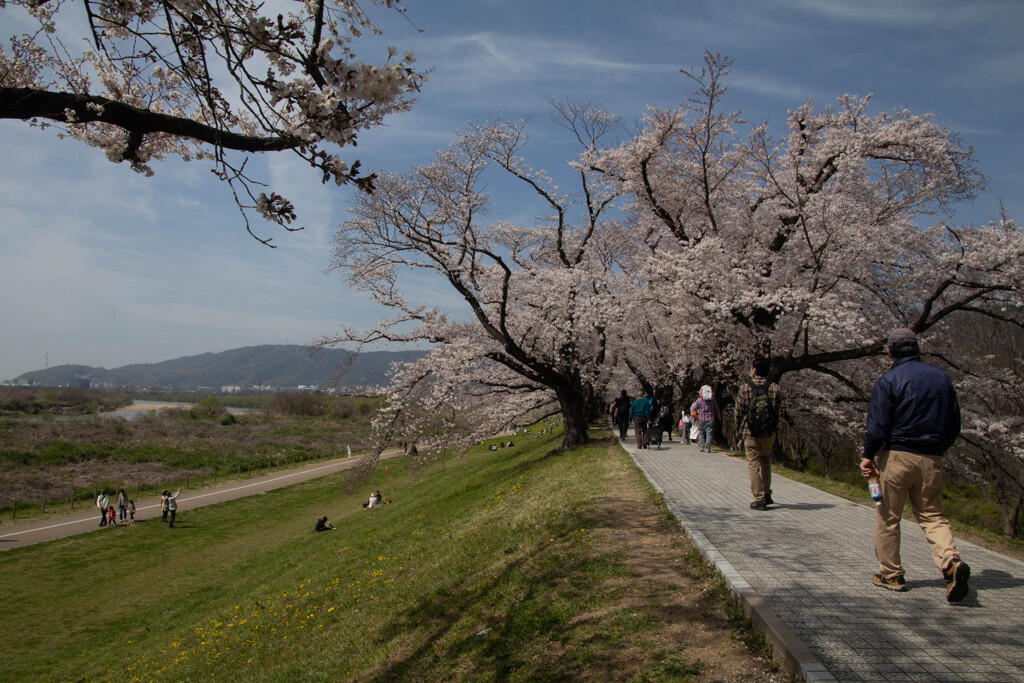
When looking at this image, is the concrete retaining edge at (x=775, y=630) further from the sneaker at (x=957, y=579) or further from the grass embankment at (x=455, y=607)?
the sneaker at (x=957, y=579)

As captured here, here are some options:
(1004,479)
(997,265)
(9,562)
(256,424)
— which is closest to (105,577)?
(9,562)

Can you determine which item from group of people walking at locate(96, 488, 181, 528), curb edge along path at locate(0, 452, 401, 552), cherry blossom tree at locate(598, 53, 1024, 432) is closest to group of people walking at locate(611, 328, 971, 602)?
cherry blossom tree at locate(598, 53, 1024, 432)

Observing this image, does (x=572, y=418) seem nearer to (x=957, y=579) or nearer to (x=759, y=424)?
(x=759, y=424)

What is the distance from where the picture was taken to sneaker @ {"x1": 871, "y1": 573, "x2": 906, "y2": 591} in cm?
451

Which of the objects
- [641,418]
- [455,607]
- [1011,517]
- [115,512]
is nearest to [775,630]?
[455,607]

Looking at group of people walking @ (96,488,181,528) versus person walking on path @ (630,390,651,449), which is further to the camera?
group of people walking @ (96,488,181,528)

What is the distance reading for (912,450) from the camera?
4395mm

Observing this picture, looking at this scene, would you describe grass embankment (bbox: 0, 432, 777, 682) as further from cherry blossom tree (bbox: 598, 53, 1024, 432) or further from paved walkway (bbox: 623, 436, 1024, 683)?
cherry blossom tree (bbox: 598, 53, 1024, 432)

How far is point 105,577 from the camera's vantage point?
20.2 meters

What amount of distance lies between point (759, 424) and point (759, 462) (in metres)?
0.56

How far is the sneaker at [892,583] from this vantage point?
4.51 meters

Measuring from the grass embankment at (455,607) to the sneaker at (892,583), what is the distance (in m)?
1.35

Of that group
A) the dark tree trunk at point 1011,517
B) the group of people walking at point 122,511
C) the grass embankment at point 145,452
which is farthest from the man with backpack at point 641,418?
the group of people walking at point 122,511

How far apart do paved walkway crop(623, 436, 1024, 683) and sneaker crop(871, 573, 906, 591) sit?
6 cm
